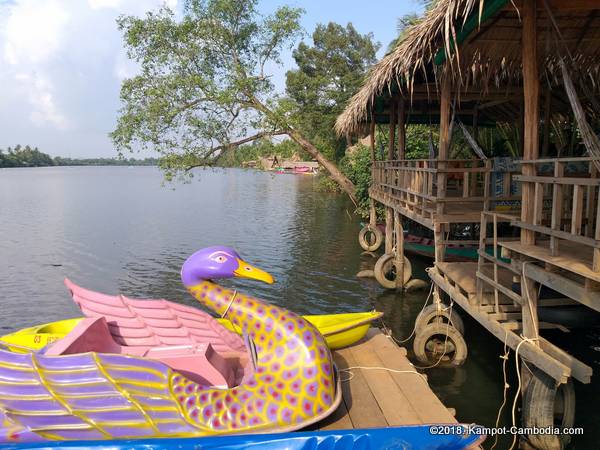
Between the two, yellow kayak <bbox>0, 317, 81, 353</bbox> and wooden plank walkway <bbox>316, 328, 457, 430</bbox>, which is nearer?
wooden plank walkway <bbox>316, 328, 457, 430</bbox>

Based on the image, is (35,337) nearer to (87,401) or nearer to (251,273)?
(87,401)

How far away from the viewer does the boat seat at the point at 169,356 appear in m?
4.15

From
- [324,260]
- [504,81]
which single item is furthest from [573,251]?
[324,260]

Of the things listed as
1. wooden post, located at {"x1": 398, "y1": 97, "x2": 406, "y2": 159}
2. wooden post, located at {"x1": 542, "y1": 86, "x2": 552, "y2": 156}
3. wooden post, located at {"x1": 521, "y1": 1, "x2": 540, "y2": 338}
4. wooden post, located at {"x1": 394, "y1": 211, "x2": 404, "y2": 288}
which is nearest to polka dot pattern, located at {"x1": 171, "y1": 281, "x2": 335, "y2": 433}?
wooden post, located at {"x1": 521, "y1": 1, "x2": 540, "y2": 338}

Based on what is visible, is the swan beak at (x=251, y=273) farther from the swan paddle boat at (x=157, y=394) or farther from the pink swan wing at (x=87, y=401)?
the pink swan wing at (x=87, y=401)

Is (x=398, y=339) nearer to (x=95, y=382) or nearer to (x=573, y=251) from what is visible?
(x=573, y=251)

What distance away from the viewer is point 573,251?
17.0 ft

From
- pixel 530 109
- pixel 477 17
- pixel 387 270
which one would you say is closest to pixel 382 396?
pixel 530 109

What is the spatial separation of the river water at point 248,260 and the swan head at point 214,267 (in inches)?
144

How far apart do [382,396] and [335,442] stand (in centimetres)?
92

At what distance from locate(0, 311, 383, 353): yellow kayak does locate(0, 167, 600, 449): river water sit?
6.49 feet

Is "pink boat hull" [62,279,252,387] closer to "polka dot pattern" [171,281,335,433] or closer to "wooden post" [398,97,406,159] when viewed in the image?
"polka dot pattern" [171,281,335,433]

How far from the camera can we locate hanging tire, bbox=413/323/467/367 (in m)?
7.28

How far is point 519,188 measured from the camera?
9.08m
